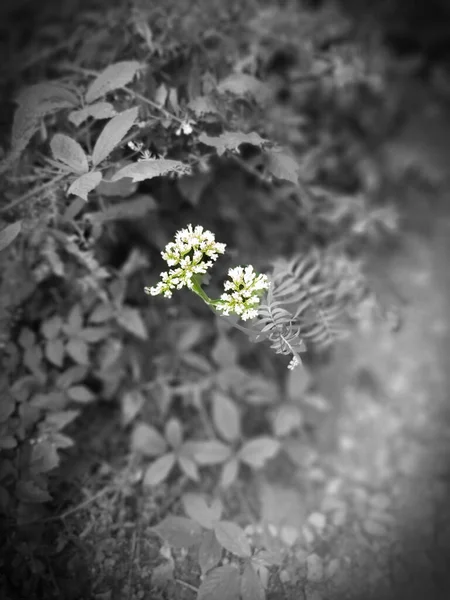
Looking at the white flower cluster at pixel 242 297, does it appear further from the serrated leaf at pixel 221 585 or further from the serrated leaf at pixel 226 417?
the serrated leaf at pixel 221 585

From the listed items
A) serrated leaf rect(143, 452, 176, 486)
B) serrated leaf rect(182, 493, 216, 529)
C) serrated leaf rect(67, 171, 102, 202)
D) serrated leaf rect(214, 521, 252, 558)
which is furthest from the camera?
serrated leaf rect(143, 452, 176, 486)

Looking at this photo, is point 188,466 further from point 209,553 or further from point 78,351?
point 78,351

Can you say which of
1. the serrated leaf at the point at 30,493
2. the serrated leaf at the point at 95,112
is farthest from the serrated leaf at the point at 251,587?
the serrated leaf at the point at 95,112

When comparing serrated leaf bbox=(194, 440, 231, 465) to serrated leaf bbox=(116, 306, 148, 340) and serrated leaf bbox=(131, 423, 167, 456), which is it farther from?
serrated leaf bbox=(116, 306, 148, 340)

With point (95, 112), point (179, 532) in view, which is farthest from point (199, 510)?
point (95, 112)

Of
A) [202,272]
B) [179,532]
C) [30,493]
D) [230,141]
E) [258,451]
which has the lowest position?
[258,451]

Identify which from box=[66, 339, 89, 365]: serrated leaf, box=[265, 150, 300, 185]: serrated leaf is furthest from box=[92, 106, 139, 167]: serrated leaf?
box=[66, 339, 89, 365]: serrated leaf

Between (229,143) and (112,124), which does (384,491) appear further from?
(112,124)
